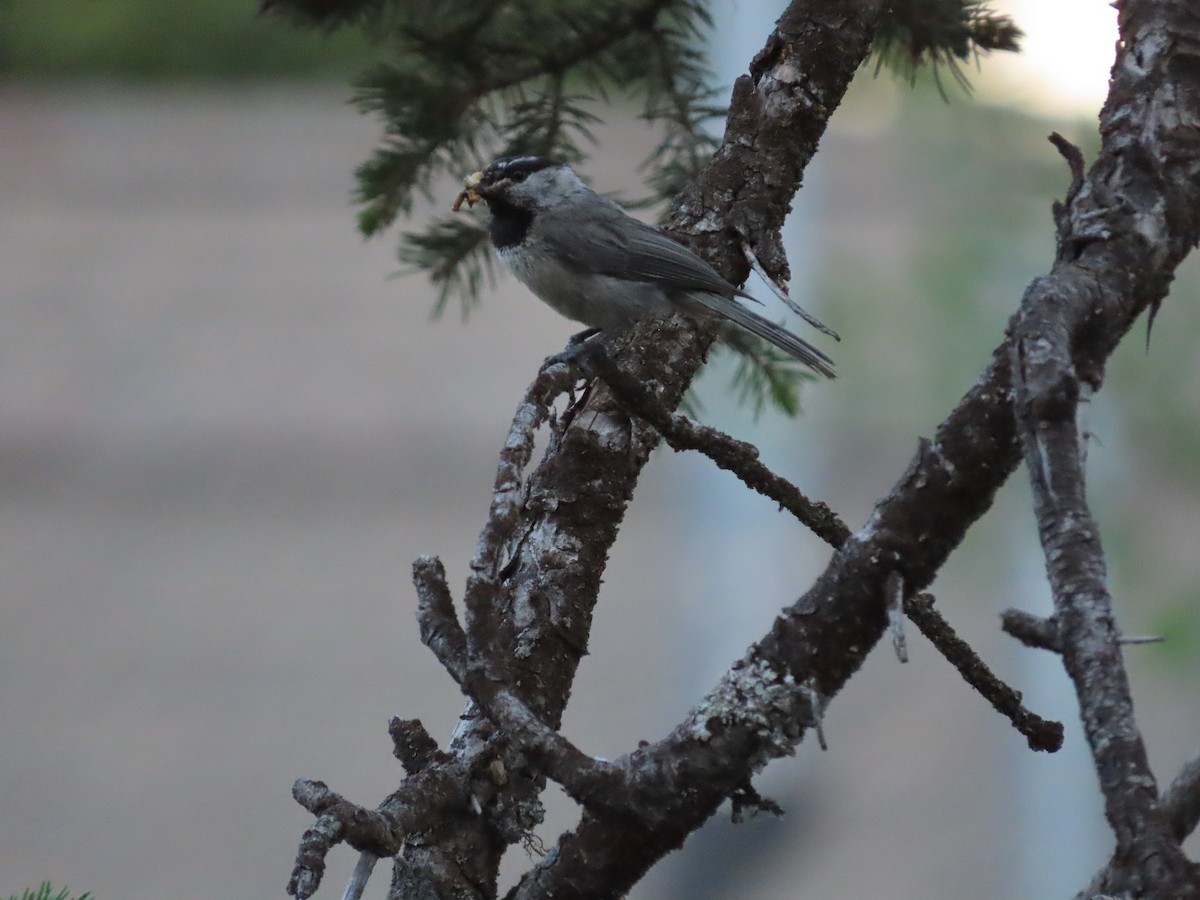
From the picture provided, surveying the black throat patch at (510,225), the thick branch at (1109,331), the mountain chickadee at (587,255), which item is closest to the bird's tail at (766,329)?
the mountain chickadee at (587,255)

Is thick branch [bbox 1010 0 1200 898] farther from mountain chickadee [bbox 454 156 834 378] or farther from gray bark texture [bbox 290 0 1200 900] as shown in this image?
mountain chickadee [bbox 454 156 834 378]

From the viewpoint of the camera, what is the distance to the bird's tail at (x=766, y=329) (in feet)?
5.41

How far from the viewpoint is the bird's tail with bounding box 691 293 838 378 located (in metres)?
1.65

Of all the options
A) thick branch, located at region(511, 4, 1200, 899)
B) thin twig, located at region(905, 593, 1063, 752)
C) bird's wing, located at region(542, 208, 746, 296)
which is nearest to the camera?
thick branch, located at region(511, 4, 1200, 899)

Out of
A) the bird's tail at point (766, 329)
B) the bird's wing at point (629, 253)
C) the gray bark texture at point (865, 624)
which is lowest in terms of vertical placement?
the gray bark texture at point (865, 624)

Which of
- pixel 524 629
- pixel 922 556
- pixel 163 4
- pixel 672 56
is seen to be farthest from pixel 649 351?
pixel 163 4

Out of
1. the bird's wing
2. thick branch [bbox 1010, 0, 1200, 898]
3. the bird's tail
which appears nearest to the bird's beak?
the bird's wing

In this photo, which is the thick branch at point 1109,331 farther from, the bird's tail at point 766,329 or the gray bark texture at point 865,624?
the bird's tail at point 766,329

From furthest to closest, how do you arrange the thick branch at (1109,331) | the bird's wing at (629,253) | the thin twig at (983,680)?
the bird's wing at (629,253) → the thin twig at (983,680) → the thick branch at (1109,331)

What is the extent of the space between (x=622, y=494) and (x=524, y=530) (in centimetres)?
13

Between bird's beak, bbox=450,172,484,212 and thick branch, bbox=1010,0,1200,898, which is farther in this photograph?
bird's beak, bbox=450,172,484,212

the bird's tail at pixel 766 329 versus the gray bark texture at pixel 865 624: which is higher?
the bird's tail at pixel 766 329

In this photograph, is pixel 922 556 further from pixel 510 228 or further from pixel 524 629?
pixel 510 228

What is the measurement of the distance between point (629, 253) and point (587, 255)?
5.0 inches
